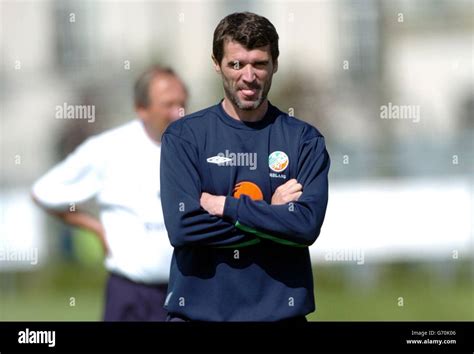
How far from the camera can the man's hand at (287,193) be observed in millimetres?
4512

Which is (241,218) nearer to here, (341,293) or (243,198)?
(243,198)

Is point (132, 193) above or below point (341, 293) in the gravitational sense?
above

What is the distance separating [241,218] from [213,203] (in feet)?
0.44

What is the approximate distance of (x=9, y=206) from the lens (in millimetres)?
12312

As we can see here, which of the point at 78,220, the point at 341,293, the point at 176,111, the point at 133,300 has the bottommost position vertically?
the point at 341,293

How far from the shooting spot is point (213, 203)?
4.53 m

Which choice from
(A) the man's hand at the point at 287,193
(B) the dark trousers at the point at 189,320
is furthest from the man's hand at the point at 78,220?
(A) the man's hand at the point at 287,193

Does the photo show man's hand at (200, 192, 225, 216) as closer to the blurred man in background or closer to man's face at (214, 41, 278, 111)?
man's face at (214, 41, 278, 111)

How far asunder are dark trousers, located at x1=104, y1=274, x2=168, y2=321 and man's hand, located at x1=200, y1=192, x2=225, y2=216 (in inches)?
77.6

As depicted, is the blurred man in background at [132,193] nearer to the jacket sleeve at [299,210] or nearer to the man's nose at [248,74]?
the jacket sleeve at [299,210]

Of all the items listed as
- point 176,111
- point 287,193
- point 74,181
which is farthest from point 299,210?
point 74,181

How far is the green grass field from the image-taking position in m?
11.7
